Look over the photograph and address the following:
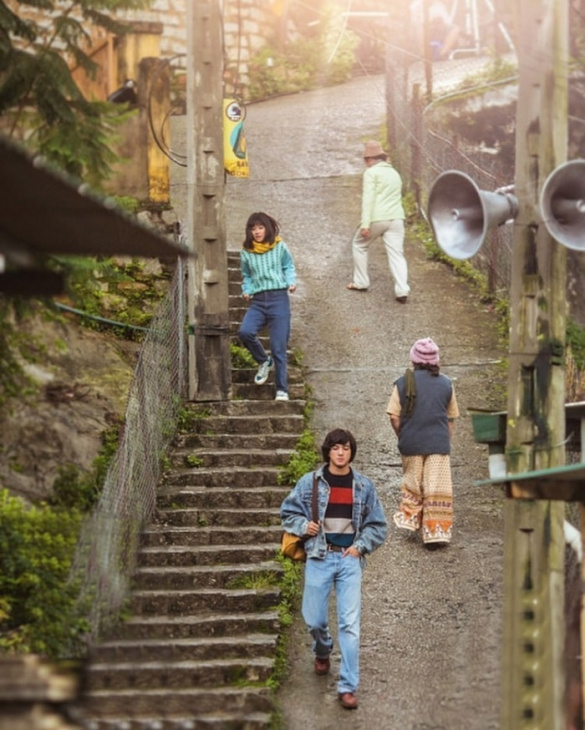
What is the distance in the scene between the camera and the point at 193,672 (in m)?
9.59

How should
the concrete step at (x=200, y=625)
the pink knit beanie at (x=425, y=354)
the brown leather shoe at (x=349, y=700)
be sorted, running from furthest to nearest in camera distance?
the pink knit beanie at (x=425, y=354)
the concrete step at (x=200, y=625)
the brown leather shoe at (x=349, y=700)

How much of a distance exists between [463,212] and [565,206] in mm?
618

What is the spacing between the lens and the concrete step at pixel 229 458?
40.7 feet

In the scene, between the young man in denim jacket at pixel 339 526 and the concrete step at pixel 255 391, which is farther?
the concrete step at pixel 255 391

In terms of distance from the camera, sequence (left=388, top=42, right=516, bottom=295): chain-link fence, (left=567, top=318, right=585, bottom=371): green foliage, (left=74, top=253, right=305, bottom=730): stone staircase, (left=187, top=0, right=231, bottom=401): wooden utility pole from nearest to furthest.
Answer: (left=74, top=253, right=305, bottom=730): stone staircase → (left=187, top=0, right=231, bottom=401): wooden utility pole → (left=567, top=318, right=585, bottom=371): green foliage → (left=388, top=42, right=516, bottom=295): chain-link fence

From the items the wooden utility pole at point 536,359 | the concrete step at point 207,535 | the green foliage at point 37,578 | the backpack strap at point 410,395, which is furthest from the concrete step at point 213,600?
the wooden utility pole at point 536,359

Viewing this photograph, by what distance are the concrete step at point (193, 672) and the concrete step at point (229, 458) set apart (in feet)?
9.31

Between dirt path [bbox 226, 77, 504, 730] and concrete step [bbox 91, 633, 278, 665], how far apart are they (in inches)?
10.9

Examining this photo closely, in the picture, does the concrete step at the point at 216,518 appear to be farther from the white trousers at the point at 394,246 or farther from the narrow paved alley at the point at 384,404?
the white trousers at the point at 394,246

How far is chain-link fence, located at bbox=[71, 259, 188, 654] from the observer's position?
933 cm

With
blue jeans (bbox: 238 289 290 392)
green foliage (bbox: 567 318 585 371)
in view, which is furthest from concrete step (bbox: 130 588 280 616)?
green foliage (bbox: 567 318 585 371)

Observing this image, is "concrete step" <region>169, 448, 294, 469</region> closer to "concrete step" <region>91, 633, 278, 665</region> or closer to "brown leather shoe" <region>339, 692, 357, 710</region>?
"concrete step" <region>91, 633, 278, 665</region>

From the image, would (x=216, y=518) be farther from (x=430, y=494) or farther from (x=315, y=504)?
(x=315, y=504)

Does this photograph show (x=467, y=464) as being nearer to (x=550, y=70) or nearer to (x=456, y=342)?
(x=456, y=342)
